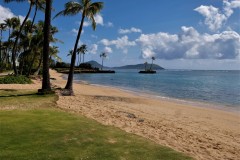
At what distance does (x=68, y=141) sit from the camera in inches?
348

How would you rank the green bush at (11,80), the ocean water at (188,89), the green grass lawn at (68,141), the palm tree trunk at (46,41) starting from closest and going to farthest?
the green grass lawn at (68,141)
the palm tree trunk at (46,41)
the green bush at (11,80)
the ocean water at (188,89)

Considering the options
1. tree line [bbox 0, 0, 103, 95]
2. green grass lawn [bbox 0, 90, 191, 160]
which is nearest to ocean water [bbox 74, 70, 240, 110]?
tree line [bbox 0, 0, 103, 95]

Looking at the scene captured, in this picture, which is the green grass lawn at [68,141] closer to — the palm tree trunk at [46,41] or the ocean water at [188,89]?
the palm tree trunk at [46,41]

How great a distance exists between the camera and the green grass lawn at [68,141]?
770 centimetres

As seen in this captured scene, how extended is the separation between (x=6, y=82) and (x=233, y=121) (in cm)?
2198

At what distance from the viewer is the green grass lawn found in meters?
7.70

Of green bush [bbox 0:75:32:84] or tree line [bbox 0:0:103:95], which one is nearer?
tree line [bbox 0:0:103:95]

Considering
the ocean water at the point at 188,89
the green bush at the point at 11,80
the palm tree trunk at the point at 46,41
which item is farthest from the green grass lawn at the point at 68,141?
the ocean water at the point at 188,89

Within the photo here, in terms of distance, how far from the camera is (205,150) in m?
9.53

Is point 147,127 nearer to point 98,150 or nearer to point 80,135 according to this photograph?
point 80,135

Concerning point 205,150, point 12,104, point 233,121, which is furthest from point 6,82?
point 205,150

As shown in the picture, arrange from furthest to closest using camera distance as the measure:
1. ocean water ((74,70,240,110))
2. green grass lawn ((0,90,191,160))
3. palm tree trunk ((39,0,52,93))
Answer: ocean water ((74,70,240,110))
palm tree trunk ((39,0,52,93))
green grass lawn ((0,90,191,160))

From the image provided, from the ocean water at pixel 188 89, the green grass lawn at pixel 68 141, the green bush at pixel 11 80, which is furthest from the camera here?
the ocean water at pixel 188 89

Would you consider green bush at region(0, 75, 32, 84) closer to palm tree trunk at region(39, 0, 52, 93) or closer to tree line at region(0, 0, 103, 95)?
tree line at region(0, 0, 103, 95)
